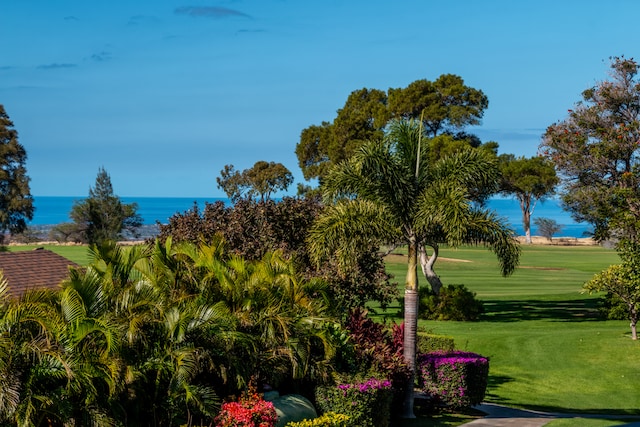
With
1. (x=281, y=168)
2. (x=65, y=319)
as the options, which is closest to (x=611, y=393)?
(x=65, y=319)

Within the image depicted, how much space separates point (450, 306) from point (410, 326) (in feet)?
74.0

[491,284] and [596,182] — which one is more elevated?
[596,182]

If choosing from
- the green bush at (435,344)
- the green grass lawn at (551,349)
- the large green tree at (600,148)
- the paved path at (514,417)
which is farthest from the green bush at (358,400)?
the large green tree at (600,148)

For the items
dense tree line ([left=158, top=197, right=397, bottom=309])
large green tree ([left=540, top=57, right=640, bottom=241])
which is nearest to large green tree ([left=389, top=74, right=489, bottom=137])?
large green tree ([left=540, top=57, right=640, bottom=241])

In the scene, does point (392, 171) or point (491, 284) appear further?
point (491, 284)

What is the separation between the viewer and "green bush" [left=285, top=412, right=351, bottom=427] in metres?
16.5

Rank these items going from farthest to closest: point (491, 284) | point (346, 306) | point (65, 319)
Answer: point (491, 284) < point (346, 306) < point (65, 319)

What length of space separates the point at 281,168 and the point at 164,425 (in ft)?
230

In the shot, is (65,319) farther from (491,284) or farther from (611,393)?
(491,284)

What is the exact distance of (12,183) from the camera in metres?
75.7

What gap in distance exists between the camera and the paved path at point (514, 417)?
20875 mm

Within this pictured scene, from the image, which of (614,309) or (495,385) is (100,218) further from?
(495,385)

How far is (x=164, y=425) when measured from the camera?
16703 millimetres

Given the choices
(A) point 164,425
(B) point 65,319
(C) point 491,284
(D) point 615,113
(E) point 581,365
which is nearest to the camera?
(B) point 65,319
